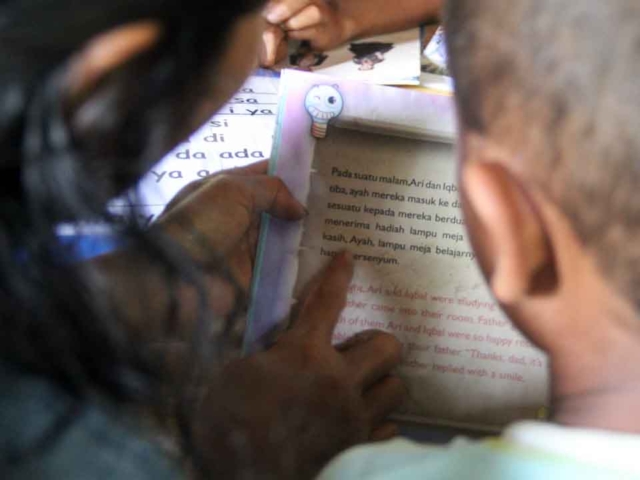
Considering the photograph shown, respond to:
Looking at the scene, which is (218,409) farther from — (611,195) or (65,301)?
(611,195)

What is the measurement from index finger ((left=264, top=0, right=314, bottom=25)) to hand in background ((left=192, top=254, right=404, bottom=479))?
0.72ft

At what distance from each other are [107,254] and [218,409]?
0.14 metres

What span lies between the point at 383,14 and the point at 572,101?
35 cm

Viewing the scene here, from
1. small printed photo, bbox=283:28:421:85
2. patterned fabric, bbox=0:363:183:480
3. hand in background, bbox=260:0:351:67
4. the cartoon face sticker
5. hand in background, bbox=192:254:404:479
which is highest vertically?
hand in background, bbox=260:0:351:67

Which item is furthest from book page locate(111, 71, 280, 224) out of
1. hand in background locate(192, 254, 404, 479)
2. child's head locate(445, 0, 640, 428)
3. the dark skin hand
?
child's head locate(445, 0, 640, 428)

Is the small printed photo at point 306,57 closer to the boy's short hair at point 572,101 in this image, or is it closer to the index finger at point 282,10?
the index finger at point 282,10

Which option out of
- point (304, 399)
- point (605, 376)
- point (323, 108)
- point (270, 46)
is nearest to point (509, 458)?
point (605, 376)

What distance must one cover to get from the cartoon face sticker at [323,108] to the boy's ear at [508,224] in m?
0.19

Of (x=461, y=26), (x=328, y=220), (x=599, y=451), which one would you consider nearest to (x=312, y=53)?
(x=328, y=220)

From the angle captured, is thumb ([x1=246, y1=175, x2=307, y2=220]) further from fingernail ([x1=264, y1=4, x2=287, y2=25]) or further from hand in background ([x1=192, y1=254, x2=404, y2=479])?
fingernail ([x1=264, y1=4, x2=287, y2=25])

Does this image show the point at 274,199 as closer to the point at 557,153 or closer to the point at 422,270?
the point at 422,270

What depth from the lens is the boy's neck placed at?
35cm

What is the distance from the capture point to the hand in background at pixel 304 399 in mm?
466

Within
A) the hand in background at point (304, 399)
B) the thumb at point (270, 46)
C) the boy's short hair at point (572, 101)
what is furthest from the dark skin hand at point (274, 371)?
the boy's short hair at point (572, 101)
